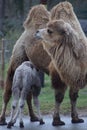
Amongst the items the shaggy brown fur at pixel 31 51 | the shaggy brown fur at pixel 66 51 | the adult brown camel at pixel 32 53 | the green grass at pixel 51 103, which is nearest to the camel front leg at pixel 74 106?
the adult brown camel at pixel 32 53

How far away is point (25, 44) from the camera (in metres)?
13.3

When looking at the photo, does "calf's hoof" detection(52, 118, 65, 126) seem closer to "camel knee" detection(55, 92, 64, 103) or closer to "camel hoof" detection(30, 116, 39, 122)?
"camel knee" detection(55, 92, 64, 103)

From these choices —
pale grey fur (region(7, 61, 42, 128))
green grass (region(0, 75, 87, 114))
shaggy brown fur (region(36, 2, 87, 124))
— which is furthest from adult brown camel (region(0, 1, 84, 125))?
green grass (region(0, 75, 87, 114))

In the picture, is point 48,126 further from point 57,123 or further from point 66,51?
point 66,51

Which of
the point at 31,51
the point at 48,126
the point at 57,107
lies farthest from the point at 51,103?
the point at 48,126

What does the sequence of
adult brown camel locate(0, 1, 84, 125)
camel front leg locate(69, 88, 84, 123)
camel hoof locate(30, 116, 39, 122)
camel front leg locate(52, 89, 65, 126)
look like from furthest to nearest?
camel hoof locate(30, 116, 39, 122)
adult brown camel locate(0, 1, 84, 125)
camel front leg locate(69, 88, 84, 123)
camel front leg locate(52, 89, 65, 126)

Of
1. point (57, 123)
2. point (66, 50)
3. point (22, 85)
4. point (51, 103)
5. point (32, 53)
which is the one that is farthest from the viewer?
point (51, 103)

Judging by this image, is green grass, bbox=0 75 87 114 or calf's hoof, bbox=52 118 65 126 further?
green grass, bbox=0 75 87 114

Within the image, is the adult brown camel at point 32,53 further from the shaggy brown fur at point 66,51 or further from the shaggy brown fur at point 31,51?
the shaggy brown fur at point 66,51

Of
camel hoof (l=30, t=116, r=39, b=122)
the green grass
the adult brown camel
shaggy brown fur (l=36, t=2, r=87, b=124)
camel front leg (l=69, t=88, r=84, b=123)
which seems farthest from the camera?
the green grass

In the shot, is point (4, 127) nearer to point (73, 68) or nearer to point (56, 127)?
point (56, 127)

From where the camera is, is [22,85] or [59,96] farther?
[59,96]

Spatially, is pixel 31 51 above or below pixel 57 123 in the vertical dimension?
above

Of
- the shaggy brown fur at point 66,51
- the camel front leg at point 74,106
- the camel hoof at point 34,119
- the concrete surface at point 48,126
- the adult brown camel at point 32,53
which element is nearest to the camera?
the shaggy brown fur at point 66,51
